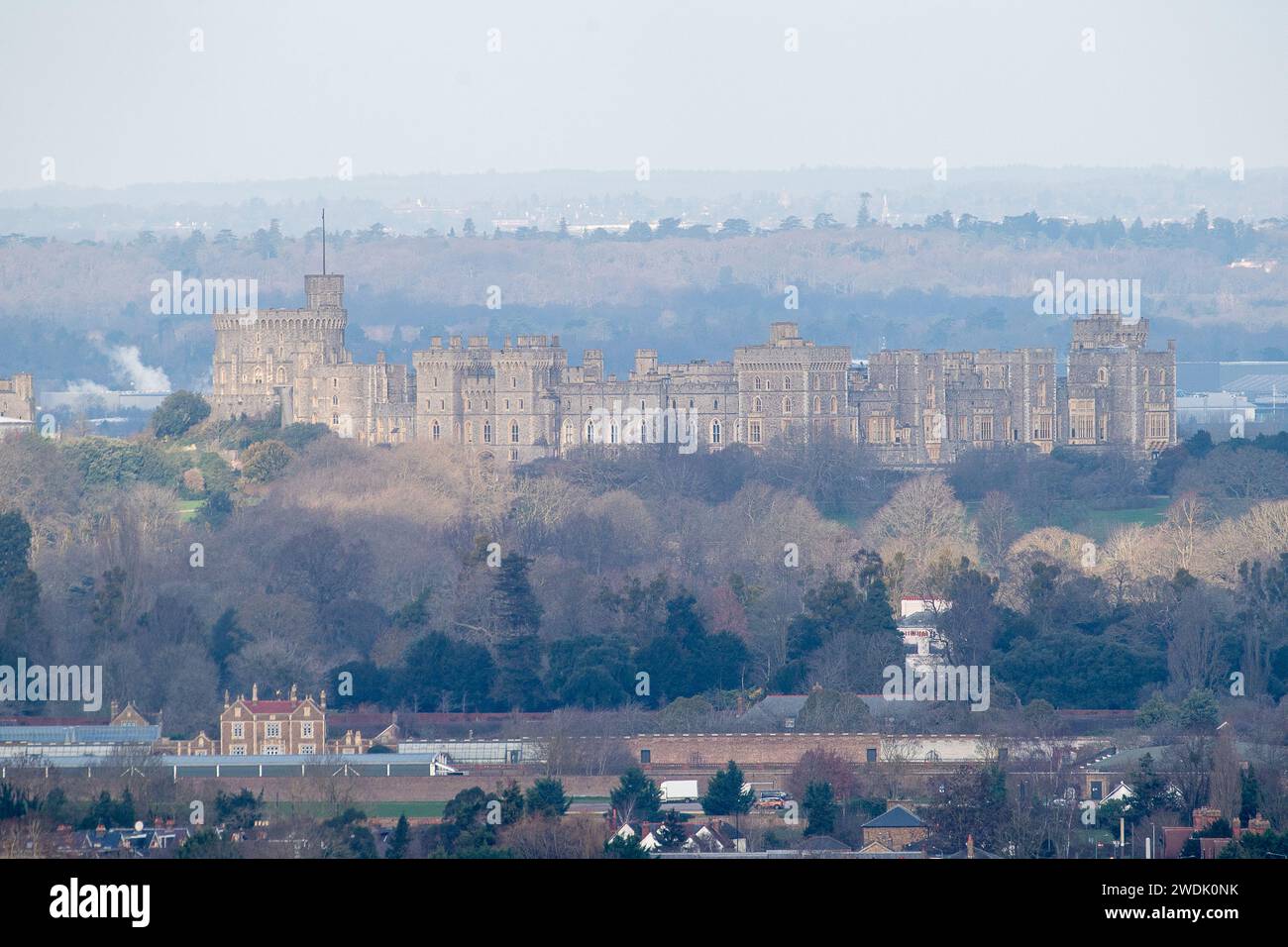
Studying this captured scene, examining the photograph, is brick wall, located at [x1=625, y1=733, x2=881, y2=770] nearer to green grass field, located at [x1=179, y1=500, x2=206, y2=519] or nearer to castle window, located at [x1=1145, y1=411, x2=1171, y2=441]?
green grass field, located at [x1=179, y1=500, x2=206, y2=519]

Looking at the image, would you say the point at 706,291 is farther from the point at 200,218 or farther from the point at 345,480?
the point at 345,480

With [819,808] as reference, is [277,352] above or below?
above

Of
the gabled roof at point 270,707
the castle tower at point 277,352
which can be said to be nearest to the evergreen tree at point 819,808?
the gabled roof at point 270,707

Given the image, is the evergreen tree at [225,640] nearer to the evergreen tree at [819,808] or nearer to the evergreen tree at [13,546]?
the evergreen tree at [13,546]

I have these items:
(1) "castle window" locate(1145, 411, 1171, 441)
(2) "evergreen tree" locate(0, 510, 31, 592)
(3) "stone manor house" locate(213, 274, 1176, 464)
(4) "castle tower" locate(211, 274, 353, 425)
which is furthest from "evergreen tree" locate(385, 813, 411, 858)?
(1) "castle window" locate(1145, 411, 1171, 441)

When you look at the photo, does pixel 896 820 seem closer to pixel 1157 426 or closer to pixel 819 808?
pixel 819 808

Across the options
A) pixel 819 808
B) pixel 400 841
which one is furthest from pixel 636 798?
pixel 400 841
